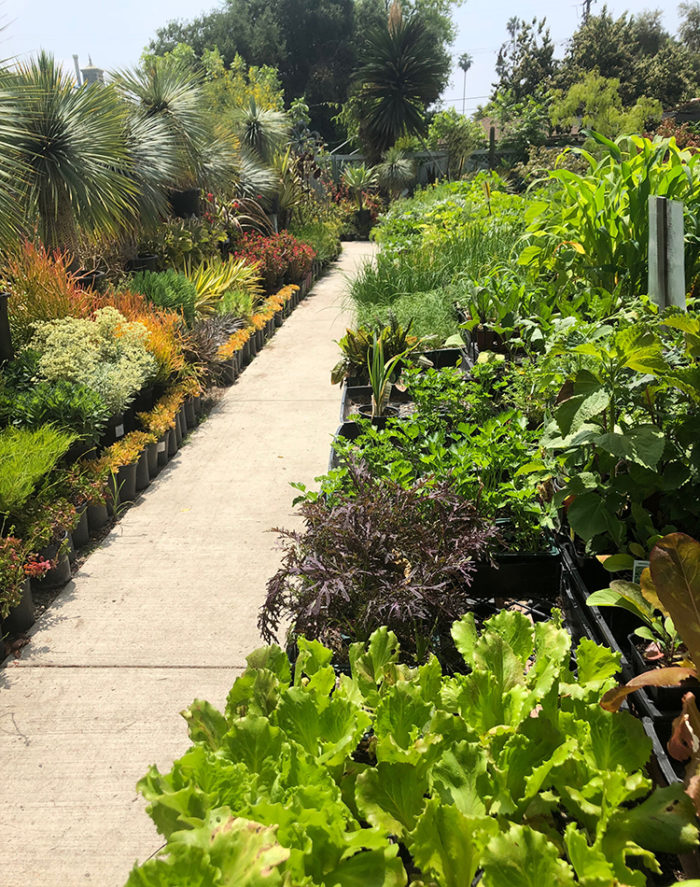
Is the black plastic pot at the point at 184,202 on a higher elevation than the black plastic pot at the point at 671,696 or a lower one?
higher

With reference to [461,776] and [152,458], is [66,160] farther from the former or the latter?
[461,776]

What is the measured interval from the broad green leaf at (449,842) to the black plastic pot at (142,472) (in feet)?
12.7

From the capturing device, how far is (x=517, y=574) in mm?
2490

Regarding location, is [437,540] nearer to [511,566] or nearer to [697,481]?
[511,566]

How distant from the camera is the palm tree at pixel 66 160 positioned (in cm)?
627

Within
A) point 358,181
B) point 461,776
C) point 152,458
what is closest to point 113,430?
point 152,458

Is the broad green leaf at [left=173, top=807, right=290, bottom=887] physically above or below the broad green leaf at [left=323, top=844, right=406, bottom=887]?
above

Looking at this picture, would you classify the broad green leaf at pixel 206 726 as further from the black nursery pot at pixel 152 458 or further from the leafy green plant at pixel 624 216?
the black nursery pot at pixel 152 458

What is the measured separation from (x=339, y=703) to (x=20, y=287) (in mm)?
5140

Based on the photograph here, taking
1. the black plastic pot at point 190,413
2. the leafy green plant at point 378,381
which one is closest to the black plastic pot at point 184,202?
the black plastic pot at point 190,413

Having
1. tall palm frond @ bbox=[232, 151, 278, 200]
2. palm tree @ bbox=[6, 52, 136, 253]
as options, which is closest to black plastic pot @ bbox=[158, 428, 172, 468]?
palm tree @ bbox=[6, 52, 136, 253]

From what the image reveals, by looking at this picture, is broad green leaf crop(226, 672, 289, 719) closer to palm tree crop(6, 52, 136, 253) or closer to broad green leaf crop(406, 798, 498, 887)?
broad green leaf crop(406, 798, 498, 887)

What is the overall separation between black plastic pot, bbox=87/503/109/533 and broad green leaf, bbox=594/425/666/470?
3.11 meters

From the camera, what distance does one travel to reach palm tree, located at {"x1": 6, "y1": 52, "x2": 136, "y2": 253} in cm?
627
